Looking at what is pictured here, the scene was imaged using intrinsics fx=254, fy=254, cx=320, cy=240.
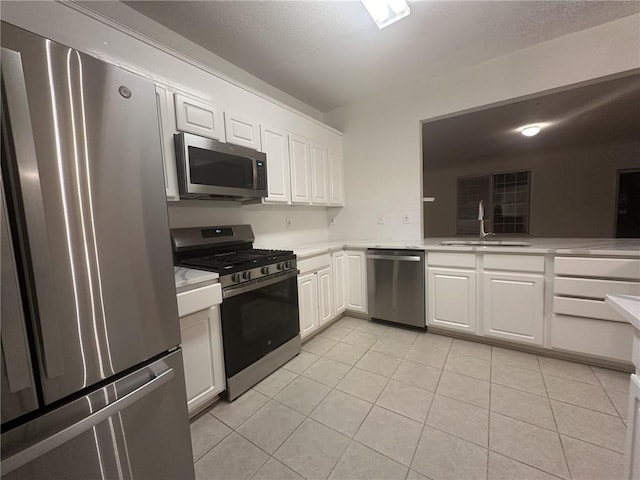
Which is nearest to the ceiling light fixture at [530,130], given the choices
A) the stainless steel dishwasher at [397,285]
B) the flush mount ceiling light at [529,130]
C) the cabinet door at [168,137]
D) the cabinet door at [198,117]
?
Answer: the flush mount ceiling light at [529,130]

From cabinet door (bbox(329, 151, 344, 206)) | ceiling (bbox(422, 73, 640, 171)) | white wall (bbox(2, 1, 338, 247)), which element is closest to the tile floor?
white wall (bbox(2, 1, 338, 247))

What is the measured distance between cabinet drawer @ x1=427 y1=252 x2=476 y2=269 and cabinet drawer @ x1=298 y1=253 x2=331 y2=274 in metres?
1.05

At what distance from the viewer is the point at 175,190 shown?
172 centimetres

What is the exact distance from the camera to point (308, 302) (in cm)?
248

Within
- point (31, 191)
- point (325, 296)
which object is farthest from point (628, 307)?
point (325, 296)

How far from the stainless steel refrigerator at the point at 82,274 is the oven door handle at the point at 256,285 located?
0.64 m

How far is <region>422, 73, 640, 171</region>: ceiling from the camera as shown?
260cm

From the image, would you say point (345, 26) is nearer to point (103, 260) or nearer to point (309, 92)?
point (309, 92)

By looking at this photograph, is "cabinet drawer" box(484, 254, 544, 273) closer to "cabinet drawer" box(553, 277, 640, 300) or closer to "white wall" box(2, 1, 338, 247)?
"cabinet drawer" box(553, 277, 640, 300)

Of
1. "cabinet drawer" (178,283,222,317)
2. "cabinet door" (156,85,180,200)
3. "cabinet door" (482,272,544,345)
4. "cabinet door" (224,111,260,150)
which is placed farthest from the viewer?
"cabinet door" (482,272,544,345)

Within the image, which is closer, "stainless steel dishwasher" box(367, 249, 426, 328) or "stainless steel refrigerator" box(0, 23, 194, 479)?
"stainless steel refrigerator" box(0, 23, 194, 479)

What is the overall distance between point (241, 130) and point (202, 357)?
1.72 metres

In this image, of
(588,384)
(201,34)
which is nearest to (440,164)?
(588,384)

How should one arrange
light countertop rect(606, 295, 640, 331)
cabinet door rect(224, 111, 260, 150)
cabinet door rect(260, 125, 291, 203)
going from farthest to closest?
cabinet door rect(260, 125, 291, 203)
cabinet door rect(224, 111, 260, 150)
light countertop rect(606, 295, 640, 331)
